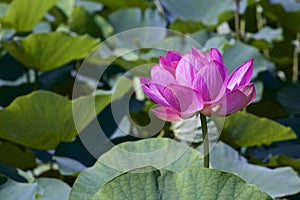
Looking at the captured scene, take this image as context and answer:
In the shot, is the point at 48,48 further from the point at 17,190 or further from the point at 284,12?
the point at 284,12

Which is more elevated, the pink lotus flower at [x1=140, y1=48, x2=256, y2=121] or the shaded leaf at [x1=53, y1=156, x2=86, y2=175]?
the pink lotus flower at [x1=140, y1=48, x2=256, y2=121]

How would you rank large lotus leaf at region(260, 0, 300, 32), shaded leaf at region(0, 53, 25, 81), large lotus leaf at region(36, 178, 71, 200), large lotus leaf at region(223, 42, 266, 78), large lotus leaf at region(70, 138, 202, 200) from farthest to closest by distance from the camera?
large lotus leaf at region(260, 0, 300, 32)
shaded leaf at region(0, 53, 25, 81)
large lotus leaf at region(223, 42, 266, 78)
large lotus leaf at region(36, 178, 71, 200)
large lotus leaf at region(70, 138, 202, 200)

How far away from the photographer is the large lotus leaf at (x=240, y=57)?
1.51m

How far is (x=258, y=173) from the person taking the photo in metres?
1.11

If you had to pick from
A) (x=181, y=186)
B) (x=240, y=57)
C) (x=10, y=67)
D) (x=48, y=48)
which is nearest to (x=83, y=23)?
(x=10, y=67)

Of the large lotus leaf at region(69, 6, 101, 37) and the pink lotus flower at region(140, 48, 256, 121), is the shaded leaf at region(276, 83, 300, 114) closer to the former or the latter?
the large lotus leaf at region(69, 6, 101, 37)

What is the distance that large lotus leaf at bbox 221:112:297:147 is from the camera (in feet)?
4.09

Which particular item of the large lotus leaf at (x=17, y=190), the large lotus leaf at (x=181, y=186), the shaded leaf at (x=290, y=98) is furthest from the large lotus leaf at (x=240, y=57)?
the large lotus leaf at (x=181, y=186)

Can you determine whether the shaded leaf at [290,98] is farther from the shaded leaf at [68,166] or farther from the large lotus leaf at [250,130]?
the shaded leaf at [68,166]

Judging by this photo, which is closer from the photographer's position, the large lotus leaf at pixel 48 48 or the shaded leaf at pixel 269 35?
the large lotus leaf at pixel 48 48

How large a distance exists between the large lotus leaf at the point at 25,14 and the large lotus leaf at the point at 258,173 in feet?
2.20

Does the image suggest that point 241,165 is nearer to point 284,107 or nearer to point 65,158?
point 65,158

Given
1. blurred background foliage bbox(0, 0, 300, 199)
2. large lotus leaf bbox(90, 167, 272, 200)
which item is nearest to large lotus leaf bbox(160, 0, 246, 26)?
blurred background foliage bbox(0, 0, 300, 199)

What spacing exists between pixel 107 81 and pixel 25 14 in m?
0.28
